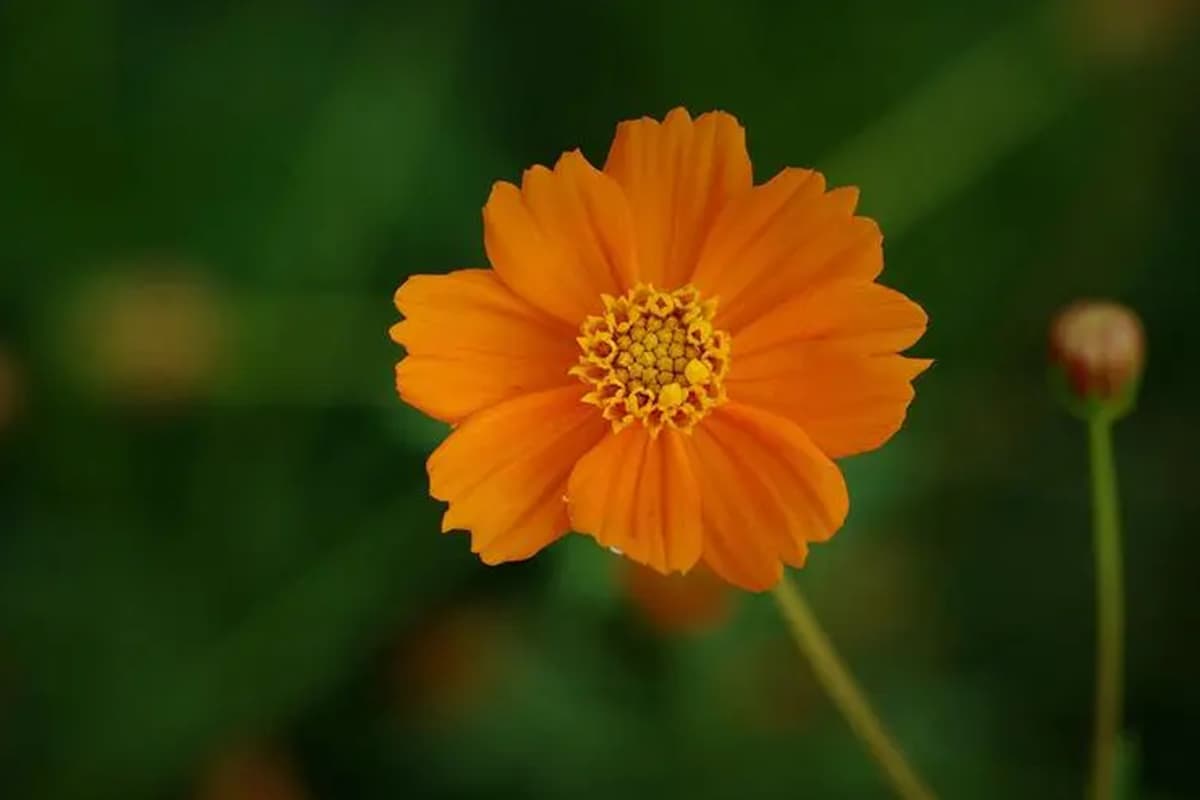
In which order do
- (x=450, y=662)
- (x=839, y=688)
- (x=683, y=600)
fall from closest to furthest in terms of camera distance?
1. (x=839, y=688)
2. (x=683, y=600)
3. (x=450, y=662)

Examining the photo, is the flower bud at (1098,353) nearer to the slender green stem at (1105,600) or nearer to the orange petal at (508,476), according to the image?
the slender green stem at (1105,600)

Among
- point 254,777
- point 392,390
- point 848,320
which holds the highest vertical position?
point 392,390

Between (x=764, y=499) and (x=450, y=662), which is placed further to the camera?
(x=450, y=662)

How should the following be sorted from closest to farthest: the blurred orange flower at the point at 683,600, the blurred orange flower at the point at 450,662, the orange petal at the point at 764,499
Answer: the orange petal at the point at 764,499 → the blurred orange flower at the point at 683,600 → the blurred orange flower at the point at 450,662

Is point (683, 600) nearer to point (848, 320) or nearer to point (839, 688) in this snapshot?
point (839, 688)

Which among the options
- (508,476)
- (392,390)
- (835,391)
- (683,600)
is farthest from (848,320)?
(392,390)

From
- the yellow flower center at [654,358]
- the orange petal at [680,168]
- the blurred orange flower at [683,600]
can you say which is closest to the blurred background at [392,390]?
the blurred orange flower at [683,600]
